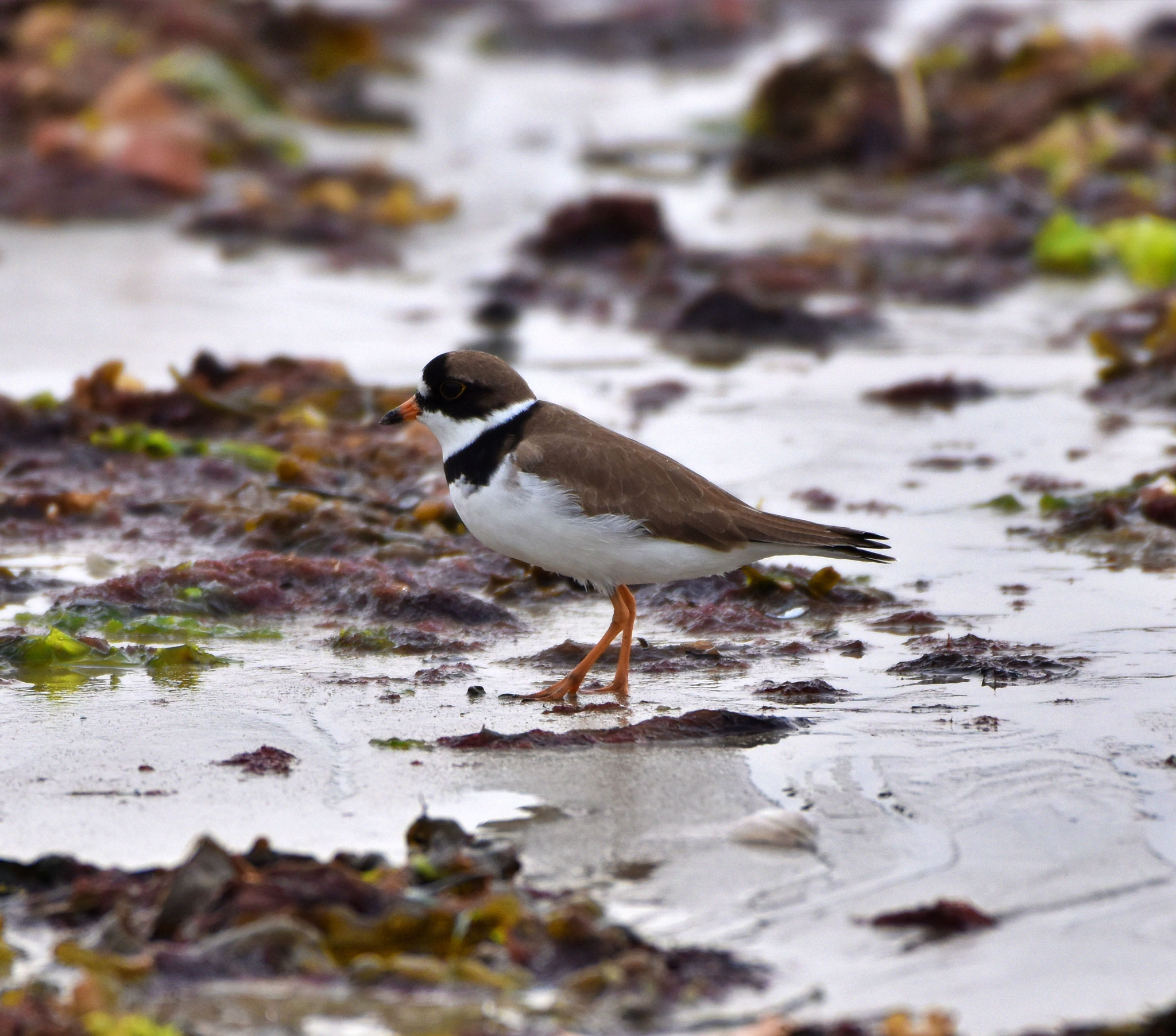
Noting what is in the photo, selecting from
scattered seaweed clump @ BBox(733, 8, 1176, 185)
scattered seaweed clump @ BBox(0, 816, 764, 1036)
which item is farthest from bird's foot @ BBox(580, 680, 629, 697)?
scattered seaweed clump @ BBox(733, 8, 1176, 185)

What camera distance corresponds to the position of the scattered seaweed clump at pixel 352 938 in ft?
9.45


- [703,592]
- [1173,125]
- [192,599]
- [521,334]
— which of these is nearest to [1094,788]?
[703,592]

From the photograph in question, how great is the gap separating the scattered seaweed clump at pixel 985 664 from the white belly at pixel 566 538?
23.7 inches

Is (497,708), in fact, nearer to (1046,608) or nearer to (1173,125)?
(1046,608)

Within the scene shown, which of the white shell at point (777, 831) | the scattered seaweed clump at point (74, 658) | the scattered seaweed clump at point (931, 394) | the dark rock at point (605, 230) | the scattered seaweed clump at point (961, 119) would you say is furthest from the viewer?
the scattered seaweed clump at point (961, 119)

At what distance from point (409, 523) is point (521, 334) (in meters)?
3.77

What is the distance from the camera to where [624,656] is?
16.3 ft

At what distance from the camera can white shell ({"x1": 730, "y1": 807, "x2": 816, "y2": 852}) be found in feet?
11.5

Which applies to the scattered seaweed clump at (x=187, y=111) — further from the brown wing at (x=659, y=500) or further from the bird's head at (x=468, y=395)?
the brown wing at (x=659, y=500)

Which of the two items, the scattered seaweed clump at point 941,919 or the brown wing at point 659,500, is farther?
the brown wing at point 659,500

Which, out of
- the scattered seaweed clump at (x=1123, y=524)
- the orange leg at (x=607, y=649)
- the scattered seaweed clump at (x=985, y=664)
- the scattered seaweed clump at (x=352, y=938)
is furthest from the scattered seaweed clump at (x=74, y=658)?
the scattered seaweed clump at (x=1123, y=524)

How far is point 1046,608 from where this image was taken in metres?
5.43

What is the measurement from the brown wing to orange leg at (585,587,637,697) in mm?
274

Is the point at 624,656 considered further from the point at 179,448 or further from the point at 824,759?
the point at 179,448
